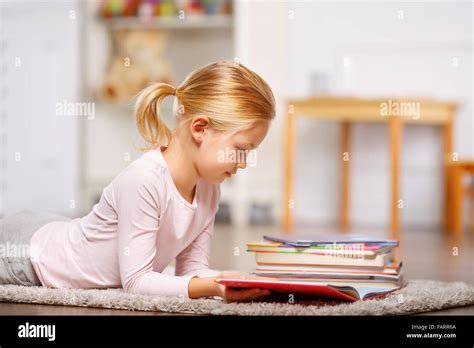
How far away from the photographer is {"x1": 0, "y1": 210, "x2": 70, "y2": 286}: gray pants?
1442 millimetres

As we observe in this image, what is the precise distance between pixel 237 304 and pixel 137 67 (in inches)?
121

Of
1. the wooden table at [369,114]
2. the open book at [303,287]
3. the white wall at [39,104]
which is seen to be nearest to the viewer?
the open book at [303,287]

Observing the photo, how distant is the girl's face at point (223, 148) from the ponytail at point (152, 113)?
70 millimetres

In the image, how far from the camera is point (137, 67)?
4.16m

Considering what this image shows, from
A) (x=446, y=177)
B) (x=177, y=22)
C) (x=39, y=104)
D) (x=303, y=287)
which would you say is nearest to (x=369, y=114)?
(x=446, y=177)

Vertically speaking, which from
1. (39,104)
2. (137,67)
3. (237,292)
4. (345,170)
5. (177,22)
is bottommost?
(237,292)

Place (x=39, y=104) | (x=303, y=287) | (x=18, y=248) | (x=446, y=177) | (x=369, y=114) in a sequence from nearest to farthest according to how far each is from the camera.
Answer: (x=303, y=287)
(x=18, y=248)
(x=369, y=114)
(x=446, y=177)
(x=39, y=104)

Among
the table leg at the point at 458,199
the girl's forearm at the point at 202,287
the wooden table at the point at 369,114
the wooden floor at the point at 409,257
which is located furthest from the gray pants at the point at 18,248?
the table leg at the point at 458,199

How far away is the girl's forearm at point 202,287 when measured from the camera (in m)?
1.26

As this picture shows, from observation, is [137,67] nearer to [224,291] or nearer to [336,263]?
[336,263]

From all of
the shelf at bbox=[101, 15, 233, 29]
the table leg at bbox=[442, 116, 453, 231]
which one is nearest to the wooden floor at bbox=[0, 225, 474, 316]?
the table leg at bbox=[442, 116, 453, 231]

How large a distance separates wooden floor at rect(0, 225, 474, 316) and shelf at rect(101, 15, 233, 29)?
114 cm

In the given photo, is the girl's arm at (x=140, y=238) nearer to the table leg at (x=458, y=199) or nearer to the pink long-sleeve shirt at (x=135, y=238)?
the pink long-sleeve shirt at (x=135, y=238)
